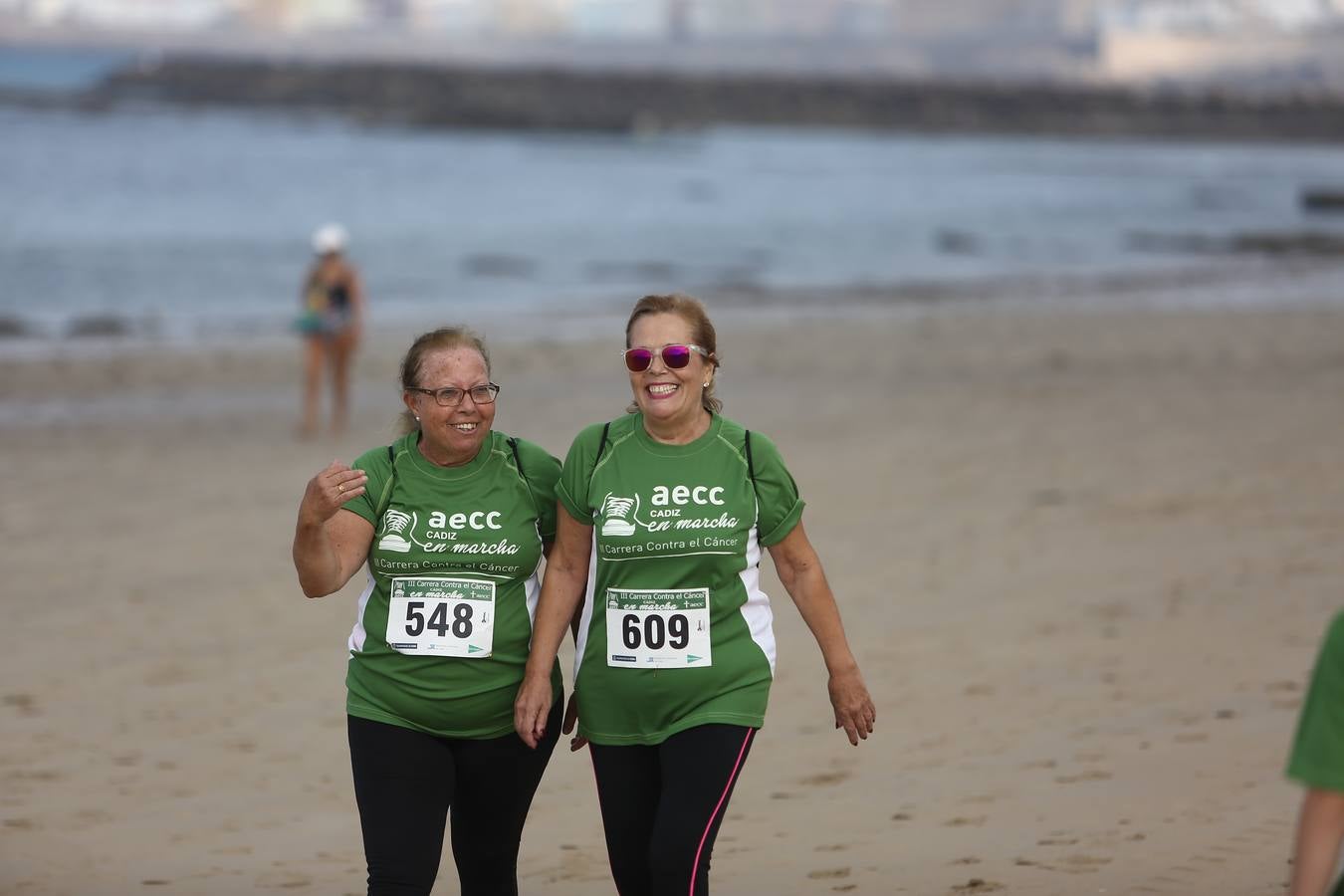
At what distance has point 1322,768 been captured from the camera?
2531mm

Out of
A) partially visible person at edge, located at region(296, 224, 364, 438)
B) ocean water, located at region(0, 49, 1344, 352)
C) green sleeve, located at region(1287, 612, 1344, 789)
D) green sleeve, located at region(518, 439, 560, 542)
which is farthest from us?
ocean water, located at region(0, 49, 1344, 352)

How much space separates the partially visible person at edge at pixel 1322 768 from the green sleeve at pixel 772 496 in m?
1.39

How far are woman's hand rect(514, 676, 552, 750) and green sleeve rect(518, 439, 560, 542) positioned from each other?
360 millimetres

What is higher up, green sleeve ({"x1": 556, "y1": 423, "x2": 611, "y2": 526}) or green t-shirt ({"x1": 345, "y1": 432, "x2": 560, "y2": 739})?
green sleeve ({"x1": 556, "y1": 423, "x2": 611, "y2": 526})

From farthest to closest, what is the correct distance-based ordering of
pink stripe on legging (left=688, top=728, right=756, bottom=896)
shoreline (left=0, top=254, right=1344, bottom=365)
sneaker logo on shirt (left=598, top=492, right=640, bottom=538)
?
shoreline (left=0, top=254, right=1344, bottom=365)
sneaker logo on shirt (left=598, top=492, right=640, bottom=538)
pink stripe on legging (left=688, top=728, right=756, bottom=896)

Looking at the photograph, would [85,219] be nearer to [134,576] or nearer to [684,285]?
[684,285]

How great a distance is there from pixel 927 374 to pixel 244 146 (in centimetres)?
6677

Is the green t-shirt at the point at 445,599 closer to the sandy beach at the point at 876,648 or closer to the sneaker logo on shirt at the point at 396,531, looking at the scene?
the sneaker logo on shirt at the point at 396,531

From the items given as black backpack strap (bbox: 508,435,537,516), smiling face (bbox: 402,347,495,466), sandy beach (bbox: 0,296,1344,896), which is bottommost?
sandy beach (bbox: 0,296,1344,896)

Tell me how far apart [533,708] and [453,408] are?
2.26 feet

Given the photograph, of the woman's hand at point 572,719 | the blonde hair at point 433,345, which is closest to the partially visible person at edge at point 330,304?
the blonde hair at point 433,345

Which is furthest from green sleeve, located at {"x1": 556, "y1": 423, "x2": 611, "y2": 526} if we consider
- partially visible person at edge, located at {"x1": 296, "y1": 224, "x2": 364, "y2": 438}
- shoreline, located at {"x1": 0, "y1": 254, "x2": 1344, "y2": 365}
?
shoreline, located at {"x1": 0, "y1": 254, "x2": 1344, "y2": 365}

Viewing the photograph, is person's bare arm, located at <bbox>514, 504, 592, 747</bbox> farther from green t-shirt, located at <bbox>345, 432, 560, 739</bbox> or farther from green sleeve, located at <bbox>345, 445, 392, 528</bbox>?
green sleeve, located at <bbox>345, 445, 392, 528</bbox>

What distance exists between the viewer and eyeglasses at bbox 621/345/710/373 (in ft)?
12.1
